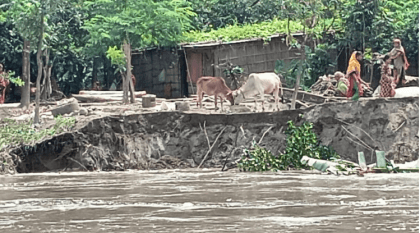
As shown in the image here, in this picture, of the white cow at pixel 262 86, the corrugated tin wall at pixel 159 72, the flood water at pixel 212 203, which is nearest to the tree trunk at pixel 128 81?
the corrugated tin wall at pixel 159 72

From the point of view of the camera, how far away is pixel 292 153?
17891 millimetres

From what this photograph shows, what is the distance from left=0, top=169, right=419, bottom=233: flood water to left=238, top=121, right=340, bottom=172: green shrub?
3.25 feet

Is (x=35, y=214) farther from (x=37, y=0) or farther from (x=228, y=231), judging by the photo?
(x=37, y=0)

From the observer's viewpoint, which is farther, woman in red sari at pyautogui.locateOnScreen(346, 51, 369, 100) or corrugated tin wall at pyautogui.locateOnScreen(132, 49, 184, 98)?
corrugated tin wall at pyautogui.locateOnScreen(132, 49, 184, 98)

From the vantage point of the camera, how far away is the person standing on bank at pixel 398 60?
65.4 feet

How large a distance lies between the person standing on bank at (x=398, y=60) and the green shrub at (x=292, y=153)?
2.97 metres

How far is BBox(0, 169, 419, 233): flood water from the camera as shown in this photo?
909 centimetres

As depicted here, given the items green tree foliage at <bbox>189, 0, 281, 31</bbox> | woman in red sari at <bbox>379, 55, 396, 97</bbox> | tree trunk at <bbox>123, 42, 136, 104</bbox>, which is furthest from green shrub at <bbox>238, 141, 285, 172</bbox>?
green tree foliage at <bbox>189, 0, 281, 31</bbox>

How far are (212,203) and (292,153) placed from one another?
6744mm

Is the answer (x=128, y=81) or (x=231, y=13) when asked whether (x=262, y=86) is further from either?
(x=231, y=13)

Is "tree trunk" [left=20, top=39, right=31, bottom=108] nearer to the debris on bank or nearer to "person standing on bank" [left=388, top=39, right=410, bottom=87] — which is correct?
"person standing on bank" [left=388, top=39, right=410, bottom=87]

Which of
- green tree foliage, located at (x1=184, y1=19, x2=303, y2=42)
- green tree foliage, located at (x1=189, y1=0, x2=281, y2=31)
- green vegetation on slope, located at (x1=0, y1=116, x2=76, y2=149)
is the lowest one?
green vegetation on slope, located at (x1=0, y1=116, x2=76, y2=149)

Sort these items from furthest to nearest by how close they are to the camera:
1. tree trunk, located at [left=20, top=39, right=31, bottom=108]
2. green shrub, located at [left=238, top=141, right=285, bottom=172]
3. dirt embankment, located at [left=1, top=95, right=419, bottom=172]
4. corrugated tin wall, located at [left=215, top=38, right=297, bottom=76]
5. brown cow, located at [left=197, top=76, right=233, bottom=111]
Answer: corrugated tin wall, located at [left=215, top=38, right=297, bottom=76], tree trunk, located at [left=20, top=39, right=31, bottom=108], brown cow, located at [left=197, top=76, right=233, bottom=111], dirt embankment, located at [left=1, top=95, right=419, bottom=172], green shrub, located at [left=238, top=141, right=285, bottom=172]

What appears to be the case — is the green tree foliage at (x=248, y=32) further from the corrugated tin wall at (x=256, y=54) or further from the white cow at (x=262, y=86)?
the white cow at (x=262, y=86)
